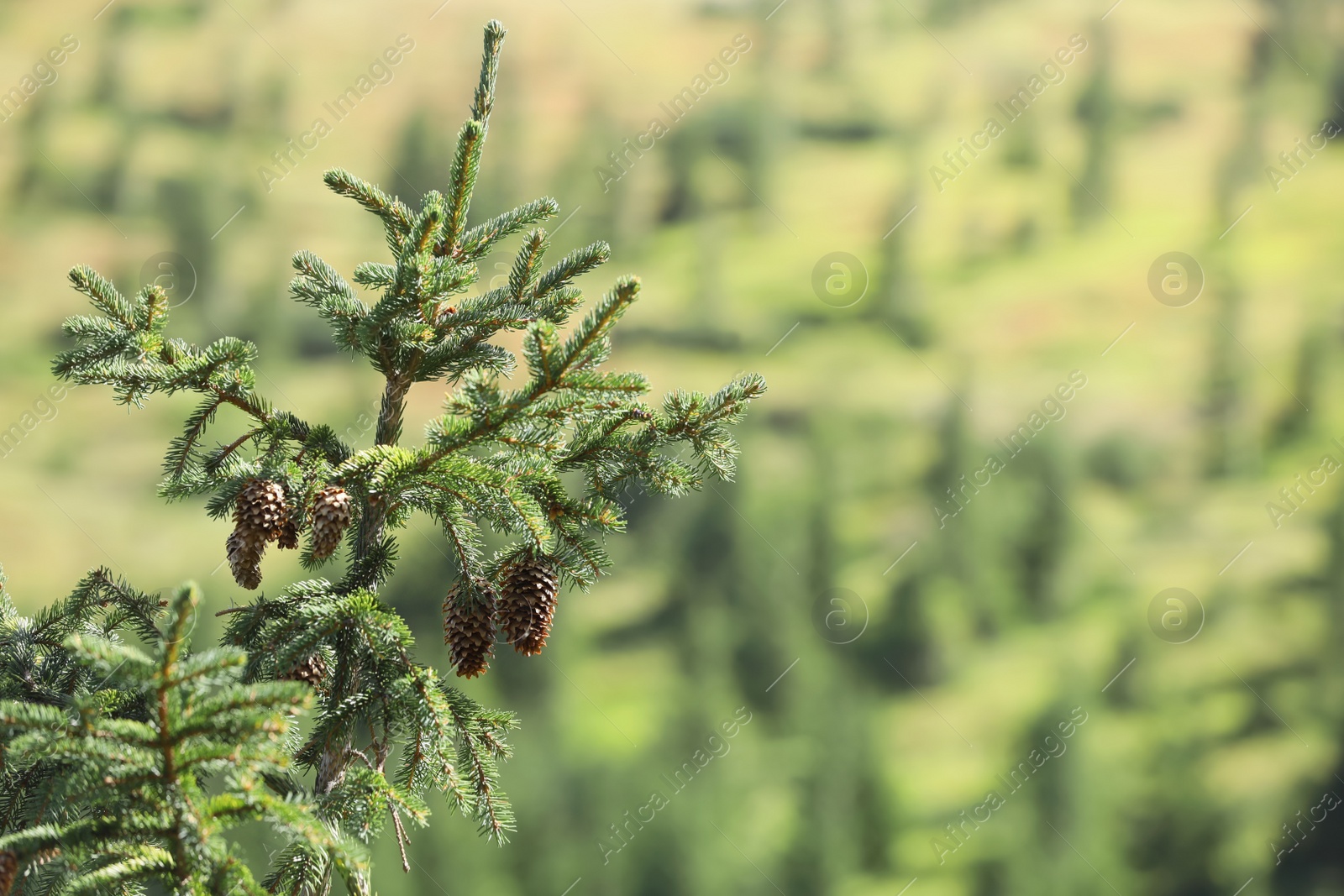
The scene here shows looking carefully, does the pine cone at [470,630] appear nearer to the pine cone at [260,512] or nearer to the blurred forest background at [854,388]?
the pine cone at [260,512]

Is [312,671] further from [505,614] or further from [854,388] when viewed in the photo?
[854,388]

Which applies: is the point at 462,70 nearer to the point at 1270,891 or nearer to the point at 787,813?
the point at 787,813

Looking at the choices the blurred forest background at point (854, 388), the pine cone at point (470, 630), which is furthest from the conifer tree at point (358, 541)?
the blurred forest background at point (854, 388)

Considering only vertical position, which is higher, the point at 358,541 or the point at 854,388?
the point at 854,388

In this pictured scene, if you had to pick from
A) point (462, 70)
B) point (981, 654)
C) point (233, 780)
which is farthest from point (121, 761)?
point (462, 70)

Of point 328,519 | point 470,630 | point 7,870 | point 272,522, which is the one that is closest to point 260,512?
point 272,522

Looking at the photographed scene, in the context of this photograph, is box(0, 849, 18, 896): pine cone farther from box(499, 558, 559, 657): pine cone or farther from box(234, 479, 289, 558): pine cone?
box(499, 558, 559, 657): pine cone

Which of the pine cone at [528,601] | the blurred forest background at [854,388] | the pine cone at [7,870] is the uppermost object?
the blurred forest background at [854,388]
